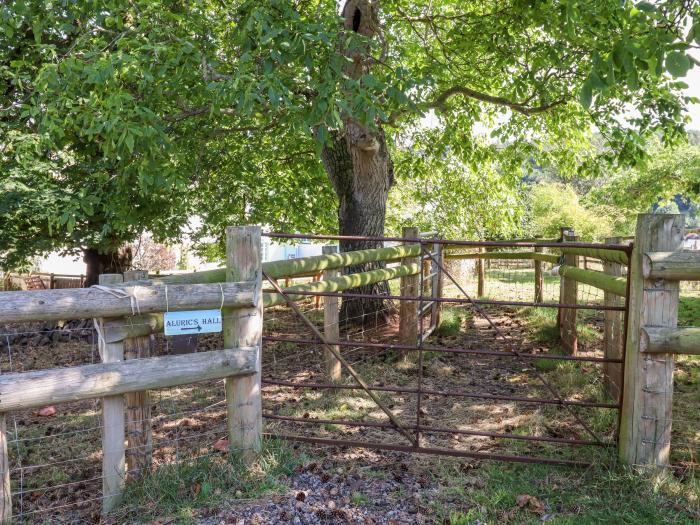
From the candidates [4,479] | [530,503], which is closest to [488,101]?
[530,503]

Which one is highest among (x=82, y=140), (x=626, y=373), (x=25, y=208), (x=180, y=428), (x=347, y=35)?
(x=347, y=35)

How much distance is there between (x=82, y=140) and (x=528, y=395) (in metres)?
7.63

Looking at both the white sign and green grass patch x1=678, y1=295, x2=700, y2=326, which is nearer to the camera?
the white sign

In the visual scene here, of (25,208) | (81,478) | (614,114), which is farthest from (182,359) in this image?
(614,114)

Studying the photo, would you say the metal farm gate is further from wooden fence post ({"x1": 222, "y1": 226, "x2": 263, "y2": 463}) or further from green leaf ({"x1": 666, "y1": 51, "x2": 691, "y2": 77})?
green leaf ({"x1": 666, "y1": 51, "x2": 691, "y2": 77})

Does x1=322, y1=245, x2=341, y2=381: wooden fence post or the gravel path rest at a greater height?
x1=322, y1=245, x2=341, y2=381: wooden fence post

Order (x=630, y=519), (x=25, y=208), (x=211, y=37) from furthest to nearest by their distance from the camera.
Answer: (x=25, y=208) < (x=211, y=37) < (x=630, y=519)

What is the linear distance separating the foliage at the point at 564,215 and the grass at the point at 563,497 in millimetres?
24992

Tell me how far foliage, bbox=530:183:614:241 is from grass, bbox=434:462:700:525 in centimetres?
2499

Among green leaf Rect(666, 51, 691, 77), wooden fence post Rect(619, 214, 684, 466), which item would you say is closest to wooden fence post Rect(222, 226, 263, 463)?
wooden fence post Rect(619, 214, 684, 466)

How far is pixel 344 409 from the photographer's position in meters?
5.61

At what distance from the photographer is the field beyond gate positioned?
3.89 metres

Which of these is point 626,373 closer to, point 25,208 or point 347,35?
point 347,35

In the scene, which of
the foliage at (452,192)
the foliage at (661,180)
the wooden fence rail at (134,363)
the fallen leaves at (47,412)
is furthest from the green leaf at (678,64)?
the foliage at (661,180)
